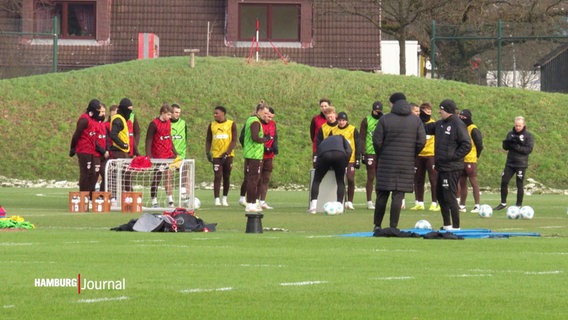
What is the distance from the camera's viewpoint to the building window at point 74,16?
6569 cm

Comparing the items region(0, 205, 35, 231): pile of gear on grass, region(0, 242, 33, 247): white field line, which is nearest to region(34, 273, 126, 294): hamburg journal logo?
region(0, 242, 33, 247): white field line

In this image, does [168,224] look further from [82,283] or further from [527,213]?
[82,283]

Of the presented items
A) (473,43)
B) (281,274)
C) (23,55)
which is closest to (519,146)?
(281,274)

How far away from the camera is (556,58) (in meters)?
66.6

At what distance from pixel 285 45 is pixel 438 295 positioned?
54.0 meters

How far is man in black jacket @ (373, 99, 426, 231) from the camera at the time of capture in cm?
2100

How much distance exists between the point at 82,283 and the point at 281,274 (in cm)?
216

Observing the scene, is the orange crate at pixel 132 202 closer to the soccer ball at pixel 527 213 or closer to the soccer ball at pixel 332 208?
the soccer ball at pixel 332 208

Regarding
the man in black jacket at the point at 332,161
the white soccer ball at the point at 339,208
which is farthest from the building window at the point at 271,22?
the white soccer ball at the point at 339,208

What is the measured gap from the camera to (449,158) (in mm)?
21953

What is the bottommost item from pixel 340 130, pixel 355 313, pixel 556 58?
pixel 355 313

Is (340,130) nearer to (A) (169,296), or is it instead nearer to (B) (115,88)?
(A) (169,296)

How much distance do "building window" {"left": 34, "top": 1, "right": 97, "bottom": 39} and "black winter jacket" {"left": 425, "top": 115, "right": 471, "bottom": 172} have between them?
4514cm

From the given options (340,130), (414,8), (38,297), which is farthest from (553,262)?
(414,8)
